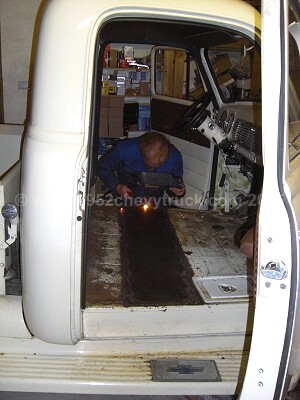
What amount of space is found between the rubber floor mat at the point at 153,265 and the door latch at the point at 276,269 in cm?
74

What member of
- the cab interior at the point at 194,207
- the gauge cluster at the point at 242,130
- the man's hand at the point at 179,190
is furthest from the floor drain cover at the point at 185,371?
the man's hand at the point at 179,190

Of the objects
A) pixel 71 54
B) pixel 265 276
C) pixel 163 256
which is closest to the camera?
pixel 265 276

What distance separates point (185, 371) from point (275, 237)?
0.81 meters

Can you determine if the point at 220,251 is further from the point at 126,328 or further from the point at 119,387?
the point at 119,387

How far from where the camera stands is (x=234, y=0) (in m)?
1.93

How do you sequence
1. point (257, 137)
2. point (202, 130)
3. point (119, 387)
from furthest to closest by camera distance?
1. point (202, 130)
2. point (257, 137)
3. point (119, 387)

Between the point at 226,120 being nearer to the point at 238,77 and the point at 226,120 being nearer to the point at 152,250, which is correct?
the point at 238,77

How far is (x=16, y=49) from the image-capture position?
643 cm

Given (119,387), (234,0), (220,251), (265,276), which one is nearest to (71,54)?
(234,0)

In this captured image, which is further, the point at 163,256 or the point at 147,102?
the point at 147,102

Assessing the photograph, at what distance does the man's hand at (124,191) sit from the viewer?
3988 millimetres

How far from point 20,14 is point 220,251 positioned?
508 centimetres

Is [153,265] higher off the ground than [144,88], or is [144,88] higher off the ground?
[144,88]

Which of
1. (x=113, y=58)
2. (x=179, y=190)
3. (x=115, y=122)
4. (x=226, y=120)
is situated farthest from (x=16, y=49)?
(x=226, y=120)
